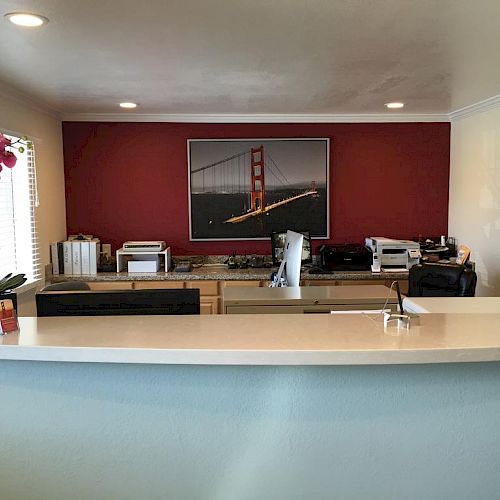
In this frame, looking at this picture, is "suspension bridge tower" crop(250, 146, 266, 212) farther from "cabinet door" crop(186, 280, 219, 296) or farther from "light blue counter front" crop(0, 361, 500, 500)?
"light blue counter front" crop(0, 361, 500, 500)

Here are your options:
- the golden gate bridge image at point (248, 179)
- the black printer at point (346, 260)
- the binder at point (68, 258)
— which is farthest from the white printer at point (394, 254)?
the binder at point (68, 258)

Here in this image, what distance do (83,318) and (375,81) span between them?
2719 millimetres

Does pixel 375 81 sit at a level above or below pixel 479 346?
above

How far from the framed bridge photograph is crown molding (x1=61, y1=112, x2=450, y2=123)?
0.64 feet

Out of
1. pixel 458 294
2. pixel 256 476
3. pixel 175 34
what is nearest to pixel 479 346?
pixel 256 476

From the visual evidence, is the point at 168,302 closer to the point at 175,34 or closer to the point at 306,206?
the point at 175,34

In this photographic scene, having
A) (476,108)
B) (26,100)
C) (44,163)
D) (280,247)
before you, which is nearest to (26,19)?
(26,100)

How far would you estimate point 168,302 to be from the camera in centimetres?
208

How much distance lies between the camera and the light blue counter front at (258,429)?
1.74 m

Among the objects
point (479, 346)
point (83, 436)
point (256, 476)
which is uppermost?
point (479, 346)

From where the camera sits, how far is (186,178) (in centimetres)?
557

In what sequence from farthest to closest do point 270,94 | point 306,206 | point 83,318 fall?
point 306,206 → point 270,94 → point 83,318

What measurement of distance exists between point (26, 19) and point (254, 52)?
1157mm

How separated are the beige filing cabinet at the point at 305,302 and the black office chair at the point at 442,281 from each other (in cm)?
142
